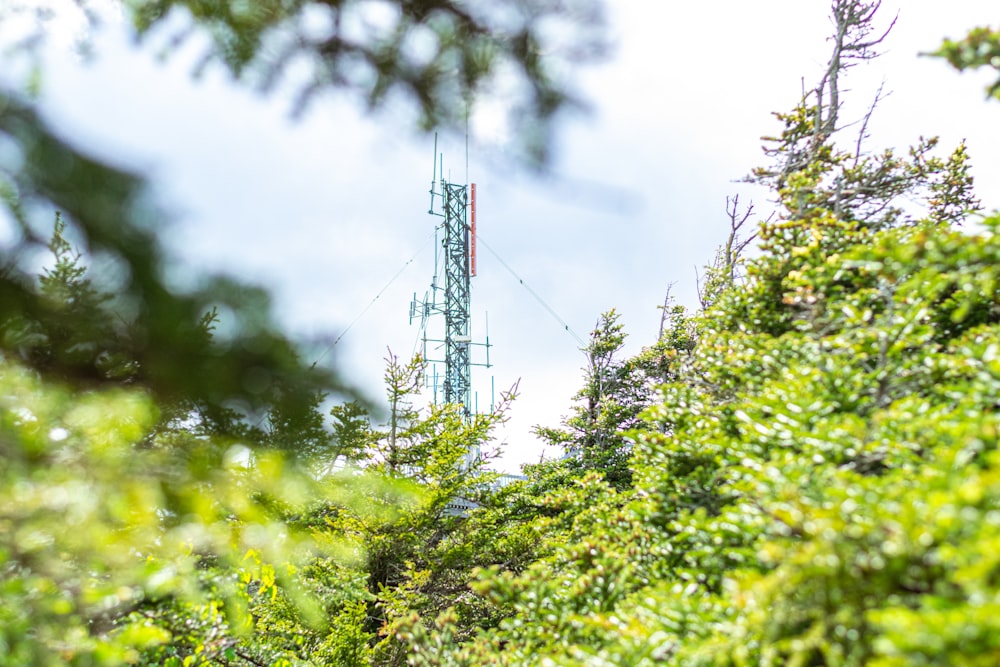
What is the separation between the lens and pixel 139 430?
1317 millimetres

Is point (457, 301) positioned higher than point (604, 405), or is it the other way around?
point (457, 301)

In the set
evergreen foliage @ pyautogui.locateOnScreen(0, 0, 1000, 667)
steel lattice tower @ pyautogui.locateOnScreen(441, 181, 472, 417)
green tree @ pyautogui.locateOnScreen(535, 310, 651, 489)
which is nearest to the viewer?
evergreen foliage @ pyautogui.locateOnScreen(0, 0, 1000, 667)

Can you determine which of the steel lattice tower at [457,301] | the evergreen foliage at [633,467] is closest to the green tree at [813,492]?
the evergreen foliage at [633,467]

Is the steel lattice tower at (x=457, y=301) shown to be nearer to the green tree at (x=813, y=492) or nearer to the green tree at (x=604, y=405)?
the green tree at (x=604, y=405)

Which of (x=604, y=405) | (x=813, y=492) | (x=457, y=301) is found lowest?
(x=813, y=492)

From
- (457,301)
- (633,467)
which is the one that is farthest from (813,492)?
(457,301)

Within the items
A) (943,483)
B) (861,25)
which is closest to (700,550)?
(943,483)

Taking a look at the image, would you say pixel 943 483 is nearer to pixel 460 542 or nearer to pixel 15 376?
pixel 15 376

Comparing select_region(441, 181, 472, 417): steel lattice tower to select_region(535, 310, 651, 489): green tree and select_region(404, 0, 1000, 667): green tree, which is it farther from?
select_region(404, 0, 1000, 667): green tree

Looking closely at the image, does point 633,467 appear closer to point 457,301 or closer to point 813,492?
point 813,492

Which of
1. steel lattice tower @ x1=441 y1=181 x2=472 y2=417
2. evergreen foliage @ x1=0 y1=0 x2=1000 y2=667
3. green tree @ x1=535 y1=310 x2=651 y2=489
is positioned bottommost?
evergreen foliage @ x1=0 y1=0 x2=1000 y2=667

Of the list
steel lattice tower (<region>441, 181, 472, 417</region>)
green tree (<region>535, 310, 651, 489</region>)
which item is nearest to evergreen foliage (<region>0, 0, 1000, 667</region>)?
green tree (<region>535, 310, 651, 489</region>)

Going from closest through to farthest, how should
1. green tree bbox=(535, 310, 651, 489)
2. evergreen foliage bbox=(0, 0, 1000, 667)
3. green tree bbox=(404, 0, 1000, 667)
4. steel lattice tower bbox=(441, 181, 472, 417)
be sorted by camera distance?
evergreen foliage bbox=(0, 0, 1000, 667), green tree bbox=(404, 0, 1000, 667), green tree bbox=(535, 310, 651, 489), steel lattice tower bbox=(441, 181, 472, 417)

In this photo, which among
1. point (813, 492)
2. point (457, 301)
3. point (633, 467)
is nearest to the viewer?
point (813, 492)
